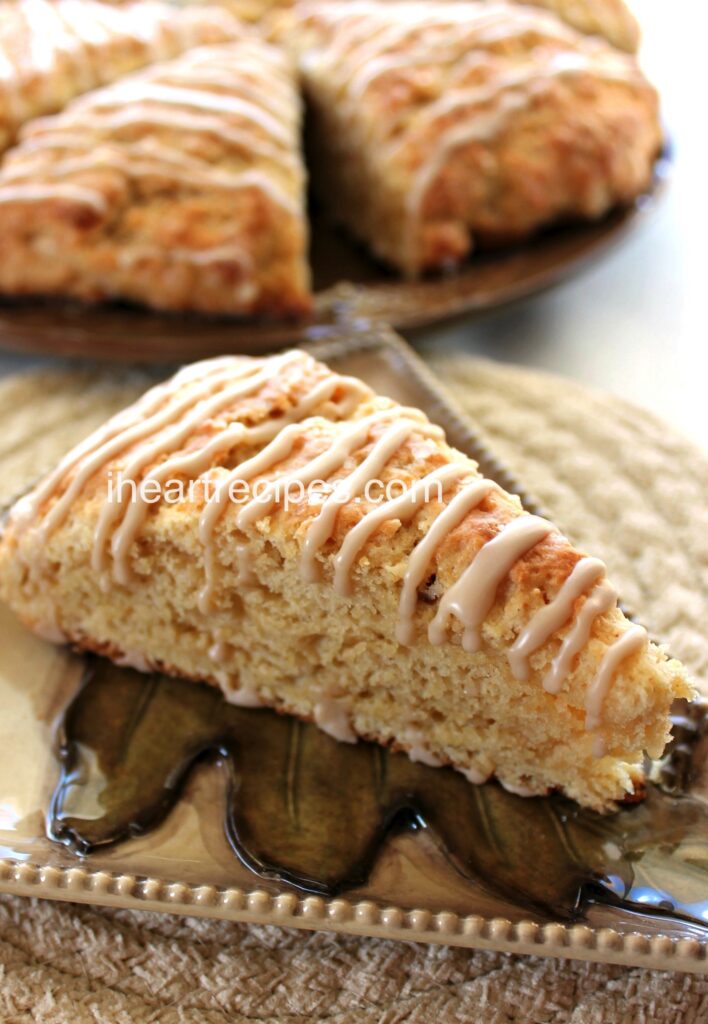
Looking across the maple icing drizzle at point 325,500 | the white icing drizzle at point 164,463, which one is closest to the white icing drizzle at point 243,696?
the maple icing drizzle at point 325,500

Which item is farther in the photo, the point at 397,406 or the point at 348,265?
the point at 348,265

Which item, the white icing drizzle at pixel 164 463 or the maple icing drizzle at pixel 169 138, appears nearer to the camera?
the white icing drizzle at pixel 164 463

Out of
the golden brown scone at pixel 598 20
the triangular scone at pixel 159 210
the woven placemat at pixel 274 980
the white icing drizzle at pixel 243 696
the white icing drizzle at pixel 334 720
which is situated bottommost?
the woven placemat at pixel 274 980

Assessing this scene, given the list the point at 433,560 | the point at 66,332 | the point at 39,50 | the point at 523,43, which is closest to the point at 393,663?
the point at 433,560

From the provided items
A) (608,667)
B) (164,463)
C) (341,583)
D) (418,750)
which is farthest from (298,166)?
(608,667)

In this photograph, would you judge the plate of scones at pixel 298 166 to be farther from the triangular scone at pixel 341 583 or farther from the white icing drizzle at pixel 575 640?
the white icing drizzle at pixel 575 640

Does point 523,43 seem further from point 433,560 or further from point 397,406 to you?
point 433,560

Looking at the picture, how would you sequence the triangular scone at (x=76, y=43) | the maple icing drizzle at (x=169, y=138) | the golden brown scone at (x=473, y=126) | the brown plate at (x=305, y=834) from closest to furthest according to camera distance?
1. the brown plate at (x=305, y=834)
2. the maple icing drizzle at (x=169, y=138)
3. the golden brown scone at (x=473, y=126)
4. the triangular scone at (x=76, y=43)

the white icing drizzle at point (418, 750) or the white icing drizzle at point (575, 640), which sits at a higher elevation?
the white icing drizzle at point (575, 640)
